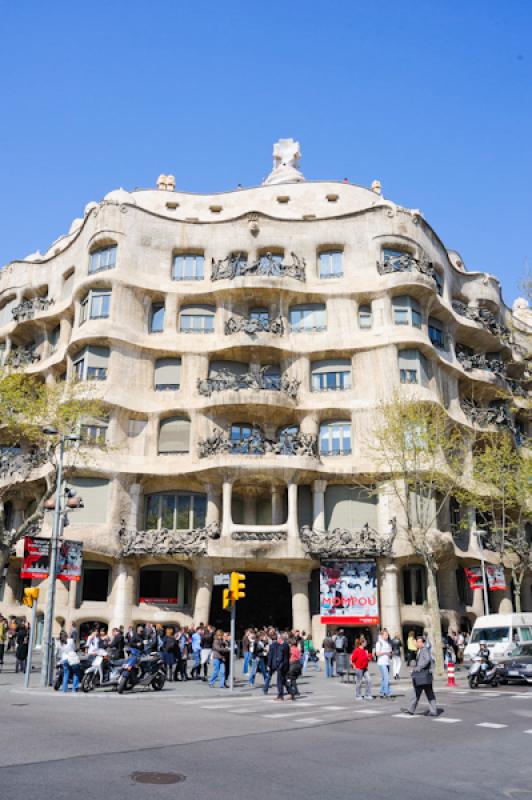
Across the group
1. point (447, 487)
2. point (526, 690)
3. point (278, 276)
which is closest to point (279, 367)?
point (278, 276)

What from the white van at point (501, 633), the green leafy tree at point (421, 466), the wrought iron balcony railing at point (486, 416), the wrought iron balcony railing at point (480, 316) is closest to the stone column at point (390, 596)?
the green leafy tree at point (421, 466)

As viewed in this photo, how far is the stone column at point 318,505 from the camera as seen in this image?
33938 millimetres

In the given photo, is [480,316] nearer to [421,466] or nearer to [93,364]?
[421,466]

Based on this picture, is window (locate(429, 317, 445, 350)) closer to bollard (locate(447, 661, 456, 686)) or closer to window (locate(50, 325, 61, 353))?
bollard (locate(447, 661, 456, 686))

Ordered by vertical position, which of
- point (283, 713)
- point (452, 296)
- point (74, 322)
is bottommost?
point (283, 713)

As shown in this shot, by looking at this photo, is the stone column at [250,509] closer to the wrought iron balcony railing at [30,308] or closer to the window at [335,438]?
the window at [335,438]

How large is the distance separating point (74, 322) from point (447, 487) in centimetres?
2090

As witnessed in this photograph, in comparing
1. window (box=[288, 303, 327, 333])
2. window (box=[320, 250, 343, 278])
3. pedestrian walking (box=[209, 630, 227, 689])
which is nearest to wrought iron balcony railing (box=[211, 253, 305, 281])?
window (box=[320, 250, 343, 278])

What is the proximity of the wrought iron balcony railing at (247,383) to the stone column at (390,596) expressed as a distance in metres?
9.16

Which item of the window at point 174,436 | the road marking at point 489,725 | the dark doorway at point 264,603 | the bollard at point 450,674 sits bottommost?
the road marking at point 489,725

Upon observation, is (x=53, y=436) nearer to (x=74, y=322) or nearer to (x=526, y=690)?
(x=74, y=322)

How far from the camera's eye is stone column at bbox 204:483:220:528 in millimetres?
33844

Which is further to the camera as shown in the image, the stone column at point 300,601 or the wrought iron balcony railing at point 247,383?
the wrought iron balcony railing at point 247,383

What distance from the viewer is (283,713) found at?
50.4 feet
